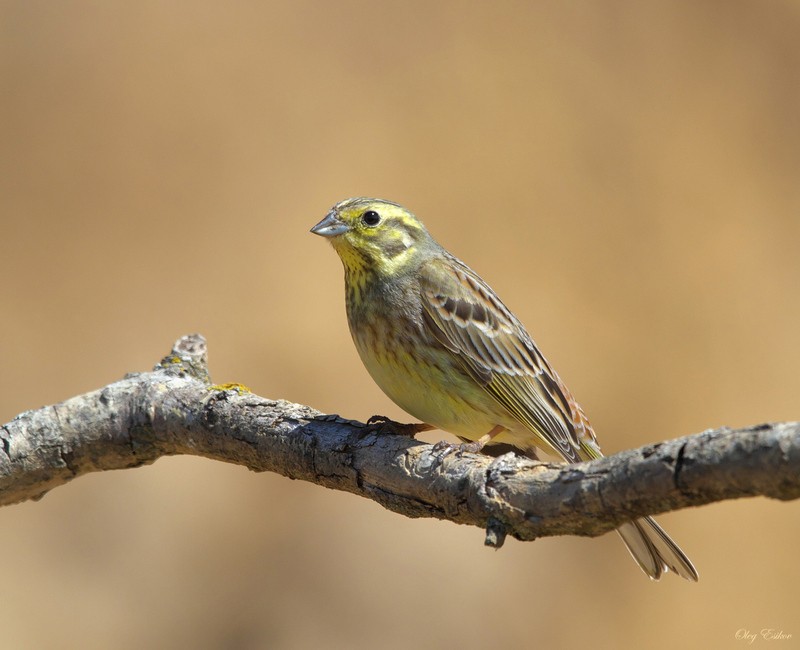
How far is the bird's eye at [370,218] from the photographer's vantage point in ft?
16.7

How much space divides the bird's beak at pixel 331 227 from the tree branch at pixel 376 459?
2.80 ft

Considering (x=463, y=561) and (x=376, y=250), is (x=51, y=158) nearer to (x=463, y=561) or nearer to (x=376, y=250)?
(x=463, y=561)

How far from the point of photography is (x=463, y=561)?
930cm

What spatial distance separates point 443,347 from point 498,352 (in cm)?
41

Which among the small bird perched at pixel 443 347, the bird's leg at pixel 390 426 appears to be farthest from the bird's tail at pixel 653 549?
the bird's leg at pixel 390 426

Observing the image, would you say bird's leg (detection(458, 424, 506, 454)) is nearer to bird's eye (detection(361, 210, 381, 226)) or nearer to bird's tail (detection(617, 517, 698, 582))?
bird's tail (detection(617, 517, 698, 582))

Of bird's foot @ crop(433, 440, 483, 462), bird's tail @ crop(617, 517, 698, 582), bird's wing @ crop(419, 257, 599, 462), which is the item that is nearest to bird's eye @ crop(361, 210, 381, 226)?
bird's wing @ crop(419, 257, 599, 462)

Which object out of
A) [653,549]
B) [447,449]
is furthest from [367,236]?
[653,549]

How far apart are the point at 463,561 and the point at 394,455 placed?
19.0 ft

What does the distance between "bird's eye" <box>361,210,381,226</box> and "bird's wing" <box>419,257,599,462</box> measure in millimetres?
352

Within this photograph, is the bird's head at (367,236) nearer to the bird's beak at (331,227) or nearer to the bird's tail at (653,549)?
the bird's beak at (331,227)

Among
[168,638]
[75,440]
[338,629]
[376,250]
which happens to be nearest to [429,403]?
[376,250]

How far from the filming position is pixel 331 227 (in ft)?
16.4

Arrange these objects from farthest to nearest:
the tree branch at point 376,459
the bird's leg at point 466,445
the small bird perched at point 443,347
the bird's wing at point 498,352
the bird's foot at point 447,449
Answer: the bird's wing at point 498,352
the small bird perched at point 443,347
the bird's leg at point 466,445
the bird's foot at point 447,449
the tree branch at point 376,459
